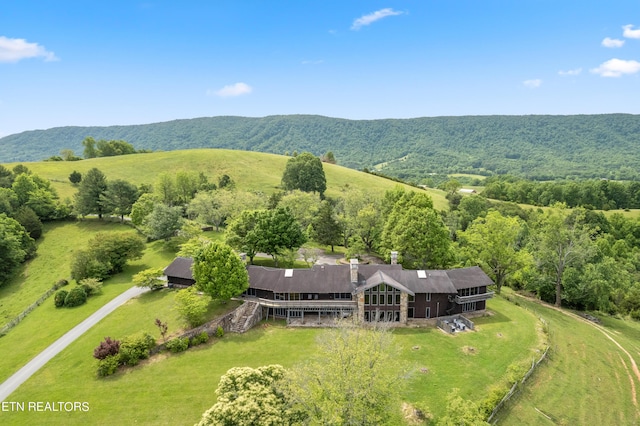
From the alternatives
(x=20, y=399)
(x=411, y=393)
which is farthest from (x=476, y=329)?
(x=20, y=399)

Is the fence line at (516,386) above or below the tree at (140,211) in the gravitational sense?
below

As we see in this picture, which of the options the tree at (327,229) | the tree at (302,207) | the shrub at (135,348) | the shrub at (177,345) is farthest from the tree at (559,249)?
the shrub at (135,348)

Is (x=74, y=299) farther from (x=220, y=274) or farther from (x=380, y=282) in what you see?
(x=380, y=282)

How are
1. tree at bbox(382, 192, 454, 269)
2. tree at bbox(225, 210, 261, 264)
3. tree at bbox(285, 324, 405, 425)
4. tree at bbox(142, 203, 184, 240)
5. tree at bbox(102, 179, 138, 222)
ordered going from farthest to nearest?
tree at bbox(102, 179, 138, 222)
tree at bbox(142, 203, 184, 240)
tree at bbox(225, 210, 261, 264)
tree at bbox(382, 192, 454, 269)
tree at bbox(285, 324, 405, 425)

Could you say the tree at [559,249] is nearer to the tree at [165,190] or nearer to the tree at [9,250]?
the tree at [165,190]

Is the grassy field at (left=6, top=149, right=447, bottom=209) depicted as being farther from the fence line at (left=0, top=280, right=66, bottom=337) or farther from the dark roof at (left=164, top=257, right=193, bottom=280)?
the dark roof at (left=164, top=257, right=193, bottom=280)

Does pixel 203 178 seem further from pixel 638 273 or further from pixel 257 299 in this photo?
pixel 638 273

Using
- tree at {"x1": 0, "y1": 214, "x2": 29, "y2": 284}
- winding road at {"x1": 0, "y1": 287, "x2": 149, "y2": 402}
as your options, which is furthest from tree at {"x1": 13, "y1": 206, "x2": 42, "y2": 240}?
winding road at {"x1": 0, "y1": 287, "x2": 149, "y2": 402}
